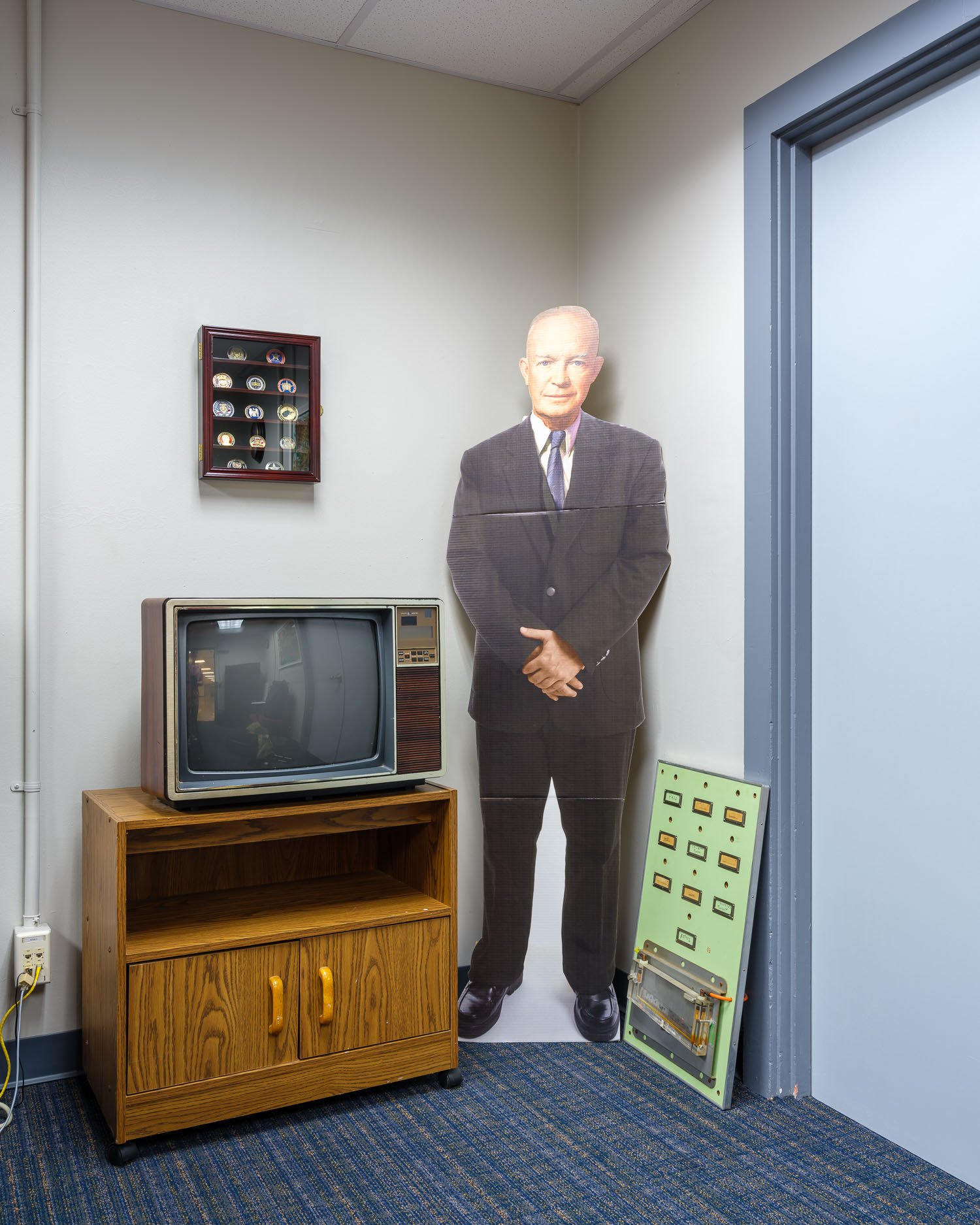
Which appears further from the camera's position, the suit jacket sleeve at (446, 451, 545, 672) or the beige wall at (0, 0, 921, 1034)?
the suit jacket sleeve at (446, 451, 545, 672)

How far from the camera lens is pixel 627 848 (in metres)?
2.57

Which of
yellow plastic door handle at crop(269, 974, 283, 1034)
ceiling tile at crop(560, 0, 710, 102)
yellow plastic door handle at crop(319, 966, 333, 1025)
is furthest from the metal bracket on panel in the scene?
ceiling tile at crop(560, 0, 710, 102)

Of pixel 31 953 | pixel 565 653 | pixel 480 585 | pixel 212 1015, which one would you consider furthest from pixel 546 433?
pixel 31 953

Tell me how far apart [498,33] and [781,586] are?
4.81 ft

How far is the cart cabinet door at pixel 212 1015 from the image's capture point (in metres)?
1.87

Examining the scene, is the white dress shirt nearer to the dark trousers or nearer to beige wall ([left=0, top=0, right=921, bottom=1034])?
beige wall ([left=0, top=0, right=921, bottom=1034])

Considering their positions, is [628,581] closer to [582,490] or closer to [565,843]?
[582,490]

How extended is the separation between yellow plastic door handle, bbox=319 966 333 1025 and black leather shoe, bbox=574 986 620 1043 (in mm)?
658

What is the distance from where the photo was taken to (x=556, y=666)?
2.39 meters

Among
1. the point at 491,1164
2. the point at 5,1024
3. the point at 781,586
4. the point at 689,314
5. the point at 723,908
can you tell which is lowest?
the point at 491,1164

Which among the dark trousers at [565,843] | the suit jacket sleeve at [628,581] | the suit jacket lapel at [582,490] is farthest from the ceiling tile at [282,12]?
the dark trousers at [565,843]

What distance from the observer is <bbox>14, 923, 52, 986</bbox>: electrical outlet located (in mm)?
2127

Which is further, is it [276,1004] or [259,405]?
[259,405]

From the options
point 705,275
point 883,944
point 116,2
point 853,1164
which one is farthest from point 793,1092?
point 116,2
